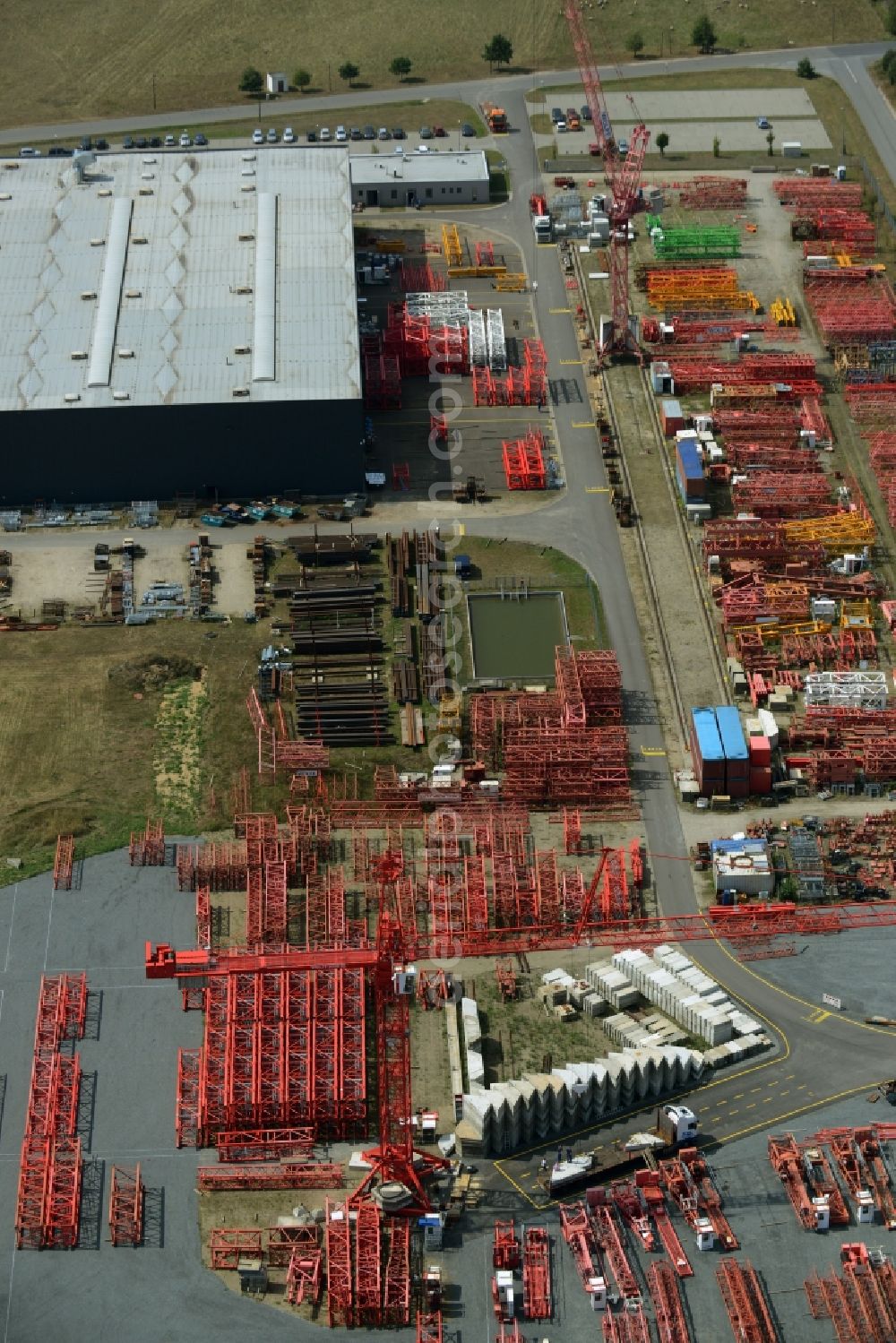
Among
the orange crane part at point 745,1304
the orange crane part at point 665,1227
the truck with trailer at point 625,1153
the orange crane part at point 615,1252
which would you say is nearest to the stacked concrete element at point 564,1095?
the truck with trailer at point 625,1153

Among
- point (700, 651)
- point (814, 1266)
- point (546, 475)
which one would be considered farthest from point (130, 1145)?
point (546, 475)

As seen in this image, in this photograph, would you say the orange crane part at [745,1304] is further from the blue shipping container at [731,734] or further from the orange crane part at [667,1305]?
the blue shipping container at [731,734]

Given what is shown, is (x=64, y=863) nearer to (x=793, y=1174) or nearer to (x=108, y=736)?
(x=108, y=736)

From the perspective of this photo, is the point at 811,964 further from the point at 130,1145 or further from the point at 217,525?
the point at 217,525

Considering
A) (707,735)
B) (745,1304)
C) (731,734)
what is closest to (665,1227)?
(745,1304)

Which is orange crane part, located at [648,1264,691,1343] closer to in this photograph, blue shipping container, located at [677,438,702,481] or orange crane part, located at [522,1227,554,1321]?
orange crane part, located at [522,1227,554,1321]
